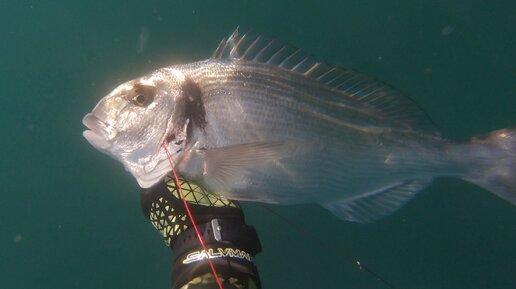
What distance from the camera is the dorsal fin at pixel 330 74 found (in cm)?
178

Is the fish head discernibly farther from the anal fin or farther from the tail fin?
the tail fin

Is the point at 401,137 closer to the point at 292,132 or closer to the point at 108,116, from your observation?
the point at 292,132

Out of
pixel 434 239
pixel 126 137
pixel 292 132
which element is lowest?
pixel 434 239

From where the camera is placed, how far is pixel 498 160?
5.98 feet

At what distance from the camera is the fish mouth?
1.64m

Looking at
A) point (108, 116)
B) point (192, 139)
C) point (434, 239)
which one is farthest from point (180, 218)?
point (434, 239)

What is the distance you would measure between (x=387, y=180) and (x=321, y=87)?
0.61m

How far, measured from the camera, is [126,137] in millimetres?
1642

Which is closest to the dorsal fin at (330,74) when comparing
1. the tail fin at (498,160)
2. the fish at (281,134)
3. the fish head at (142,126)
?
the fish at (281,134)

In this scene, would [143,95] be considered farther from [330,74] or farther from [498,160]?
[498,160]

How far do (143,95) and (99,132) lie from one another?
25 cm

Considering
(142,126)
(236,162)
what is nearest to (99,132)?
(142,126)

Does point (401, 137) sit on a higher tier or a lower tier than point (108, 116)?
higher

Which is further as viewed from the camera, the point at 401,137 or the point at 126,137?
the point at 401,137
